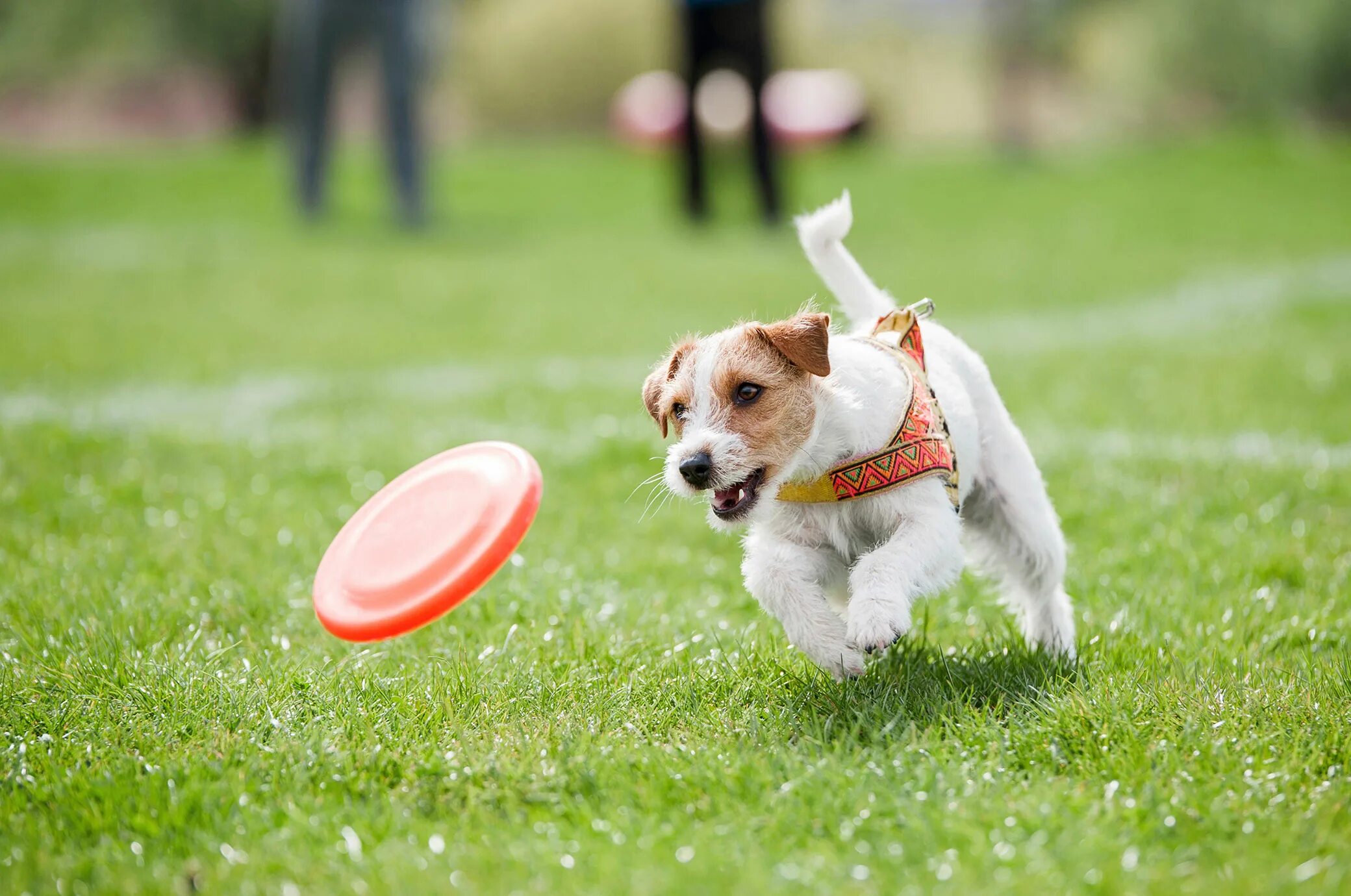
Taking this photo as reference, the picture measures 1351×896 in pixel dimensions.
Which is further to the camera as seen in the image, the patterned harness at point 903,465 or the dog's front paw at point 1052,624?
the dog's front paw at point 1052,624

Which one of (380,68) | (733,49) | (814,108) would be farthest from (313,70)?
(814,108)

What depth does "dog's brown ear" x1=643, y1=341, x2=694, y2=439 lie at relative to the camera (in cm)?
381

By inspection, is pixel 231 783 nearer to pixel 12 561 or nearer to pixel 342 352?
pixel 12 561

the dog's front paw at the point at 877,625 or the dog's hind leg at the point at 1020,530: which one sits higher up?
the dog's front paw at the point at 877,625

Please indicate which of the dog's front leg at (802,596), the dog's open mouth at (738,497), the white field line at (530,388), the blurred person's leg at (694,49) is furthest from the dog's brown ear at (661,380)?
the blurred person's leg at (694,49)

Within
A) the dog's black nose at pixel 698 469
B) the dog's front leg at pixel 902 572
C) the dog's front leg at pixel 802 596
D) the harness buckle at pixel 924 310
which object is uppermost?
the harness buckle at pixel 924 310

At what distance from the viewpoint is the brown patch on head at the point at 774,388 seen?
354 cm

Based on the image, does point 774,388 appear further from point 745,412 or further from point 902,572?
point 902,572

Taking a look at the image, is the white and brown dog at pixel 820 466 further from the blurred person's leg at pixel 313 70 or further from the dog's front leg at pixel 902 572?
the blurred person's leg at pixel 313 70

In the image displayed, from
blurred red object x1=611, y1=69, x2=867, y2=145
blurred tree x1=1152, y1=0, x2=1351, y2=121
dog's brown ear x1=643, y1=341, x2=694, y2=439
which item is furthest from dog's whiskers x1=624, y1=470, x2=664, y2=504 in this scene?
blurred tree x1=1152, y1=0, x2=1351, y2=121

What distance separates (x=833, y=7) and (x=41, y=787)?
99.8ft

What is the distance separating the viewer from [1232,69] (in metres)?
25.0

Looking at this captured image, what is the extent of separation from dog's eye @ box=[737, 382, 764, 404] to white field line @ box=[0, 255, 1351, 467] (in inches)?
140

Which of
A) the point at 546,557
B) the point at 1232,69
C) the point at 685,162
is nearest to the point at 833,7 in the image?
the point at 1232,69
